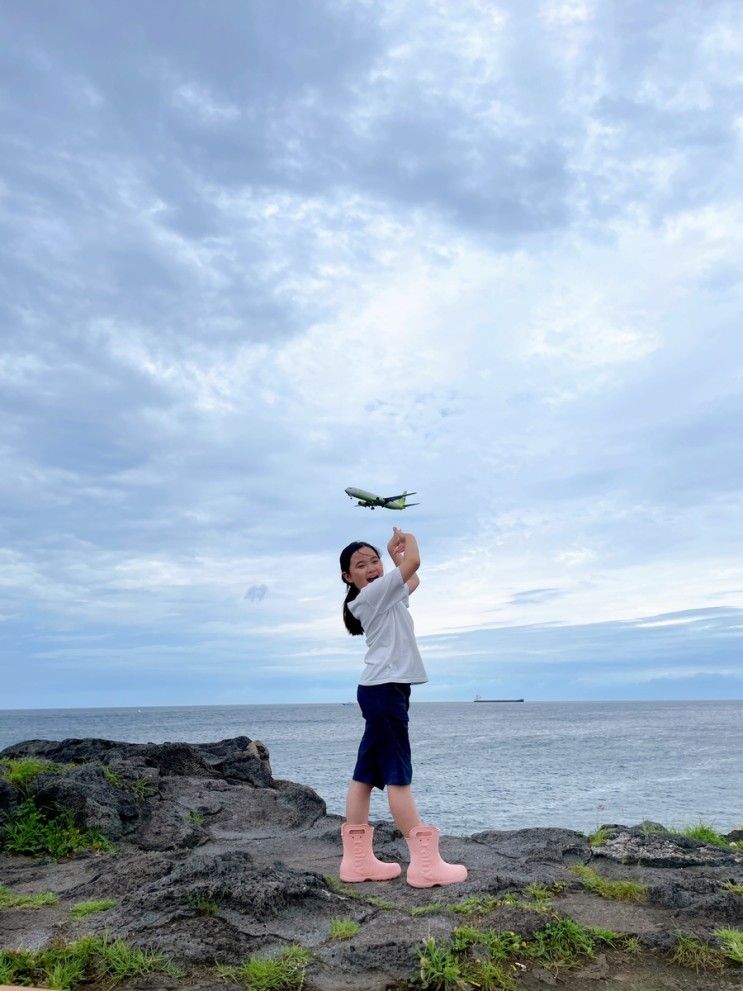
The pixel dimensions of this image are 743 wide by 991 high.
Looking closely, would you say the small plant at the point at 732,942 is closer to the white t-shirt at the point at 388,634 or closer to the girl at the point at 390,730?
the girl at the point at 390,730

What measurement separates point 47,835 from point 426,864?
3.89 meters

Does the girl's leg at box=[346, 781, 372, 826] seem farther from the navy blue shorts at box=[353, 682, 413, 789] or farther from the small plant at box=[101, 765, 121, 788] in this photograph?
the small plant at box=[101, 765, 121, 788]

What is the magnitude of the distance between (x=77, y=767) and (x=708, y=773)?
35.1 m

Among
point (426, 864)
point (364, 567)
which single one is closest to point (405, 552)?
point (364, 567)

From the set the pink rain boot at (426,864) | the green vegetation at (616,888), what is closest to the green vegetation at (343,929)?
the pink rain boot at (426,864)

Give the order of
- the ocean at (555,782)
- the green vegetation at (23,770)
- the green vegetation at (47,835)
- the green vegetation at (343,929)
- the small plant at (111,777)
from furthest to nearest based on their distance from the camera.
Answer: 1. the ocean at (555,782)
2. the small plant at (111,777)
3. the green vegetation at (23,770)
4. the green vegetation at (47,835)
5. the green vegetation at (343,929)

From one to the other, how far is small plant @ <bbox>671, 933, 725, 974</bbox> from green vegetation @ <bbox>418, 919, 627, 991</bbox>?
289 millimetres

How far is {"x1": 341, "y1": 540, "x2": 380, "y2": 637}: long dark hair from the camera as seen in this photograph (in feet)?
20.1

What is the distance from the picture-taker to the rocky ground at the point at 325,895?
389 centimetres

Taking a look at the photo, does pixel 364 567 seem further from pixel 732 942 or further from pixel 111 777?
pixel 111 777

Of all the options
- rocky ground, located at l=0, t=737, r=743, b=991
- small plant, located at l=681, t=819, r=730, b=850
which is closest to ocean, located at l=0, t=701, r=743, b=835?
small plant, located at l=681, t=819, r=730, b=850

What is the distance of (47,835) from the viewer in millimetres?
7078

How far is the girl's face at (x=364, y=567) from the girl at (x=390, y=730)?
160mm

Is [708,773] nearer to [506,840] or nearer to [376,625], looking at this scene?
[506,840]
